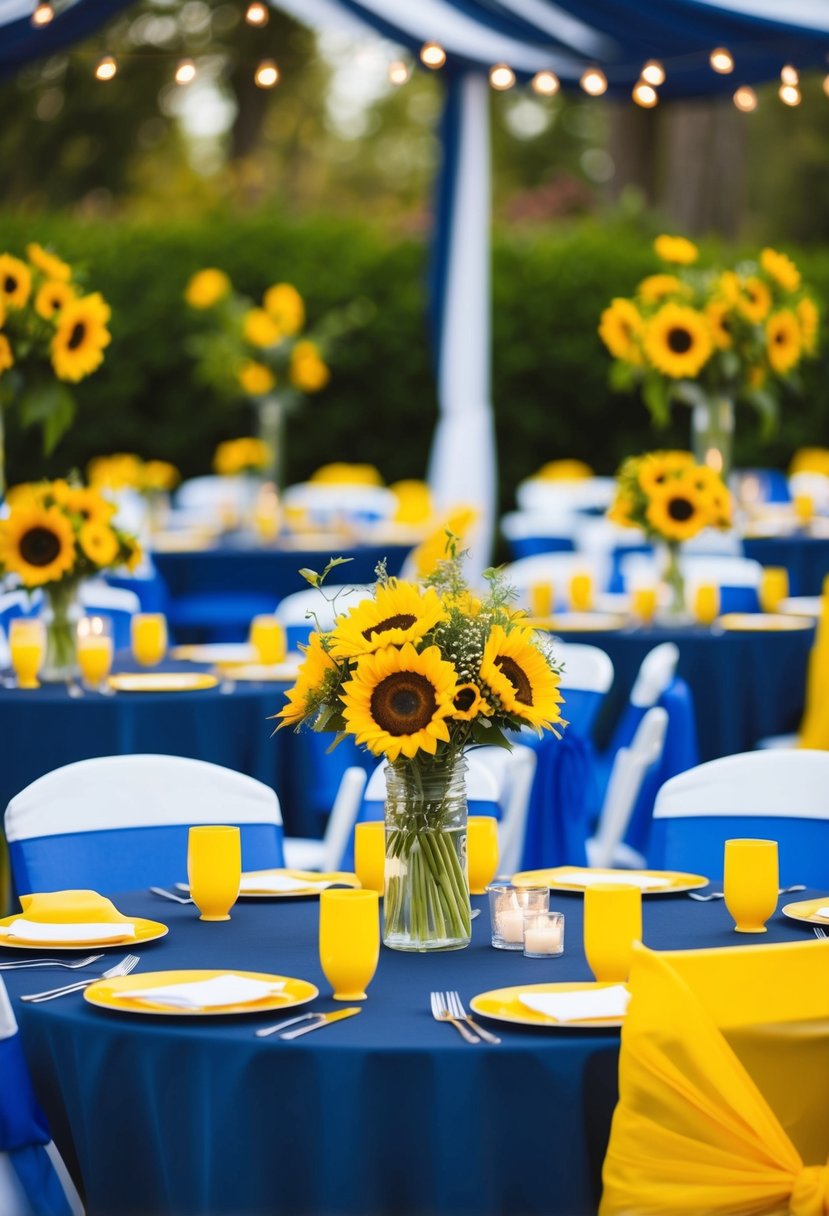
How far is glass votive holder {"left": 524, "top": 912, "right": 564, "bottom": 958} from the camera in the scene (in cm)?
295

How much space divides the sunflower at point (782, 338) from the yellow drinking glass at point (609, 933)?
5355 millimetres

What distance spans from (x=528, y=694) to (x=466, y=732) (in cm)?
11

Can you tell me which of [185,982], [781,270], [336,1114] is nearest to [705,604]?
[781,270]

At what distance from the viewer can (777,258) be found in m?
7.88

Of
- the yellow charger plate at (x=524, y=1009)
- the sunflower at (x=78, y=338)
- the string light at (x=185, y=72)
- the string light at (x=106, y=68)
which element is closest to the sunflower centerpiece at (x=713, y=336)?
the string light at (x=185, y=72)

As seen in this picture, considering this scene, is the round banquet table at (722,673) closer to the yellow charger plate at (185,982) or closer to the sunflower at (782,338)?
the sunflower at (782,338)

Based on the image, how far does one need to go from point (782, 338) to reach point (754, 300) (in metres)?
0.19

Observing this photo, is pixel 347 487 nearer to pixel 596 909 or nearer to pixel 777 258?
pixel 777 258

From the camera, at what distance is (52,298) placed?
19.5 ft

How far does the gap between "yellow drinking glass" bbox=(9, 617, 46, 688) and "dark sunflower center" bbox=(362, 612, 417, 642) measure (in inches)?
112

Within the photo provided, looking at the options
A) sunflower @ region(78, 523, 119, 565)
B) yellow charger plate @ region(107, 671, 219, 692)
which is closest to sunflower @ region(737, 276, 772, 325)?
yellow charger plate @ region(107, 671, 219, 692)

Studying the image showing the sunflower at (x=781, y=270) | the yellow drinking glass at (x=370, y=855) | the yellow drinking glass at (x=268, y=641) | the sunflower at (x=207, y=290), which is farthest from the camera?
the sunflower at (x=207, y=290)

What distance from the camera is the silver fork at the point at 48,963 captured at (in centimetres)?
290

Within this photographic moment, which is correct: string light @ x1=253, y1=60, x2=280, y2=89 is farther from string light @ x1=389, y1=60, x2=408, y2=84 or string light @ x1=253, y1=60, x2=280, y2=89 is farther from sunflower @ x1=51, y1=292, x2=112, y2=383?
sunflower @ x1=51, y1=292, x2=112, y2=383
